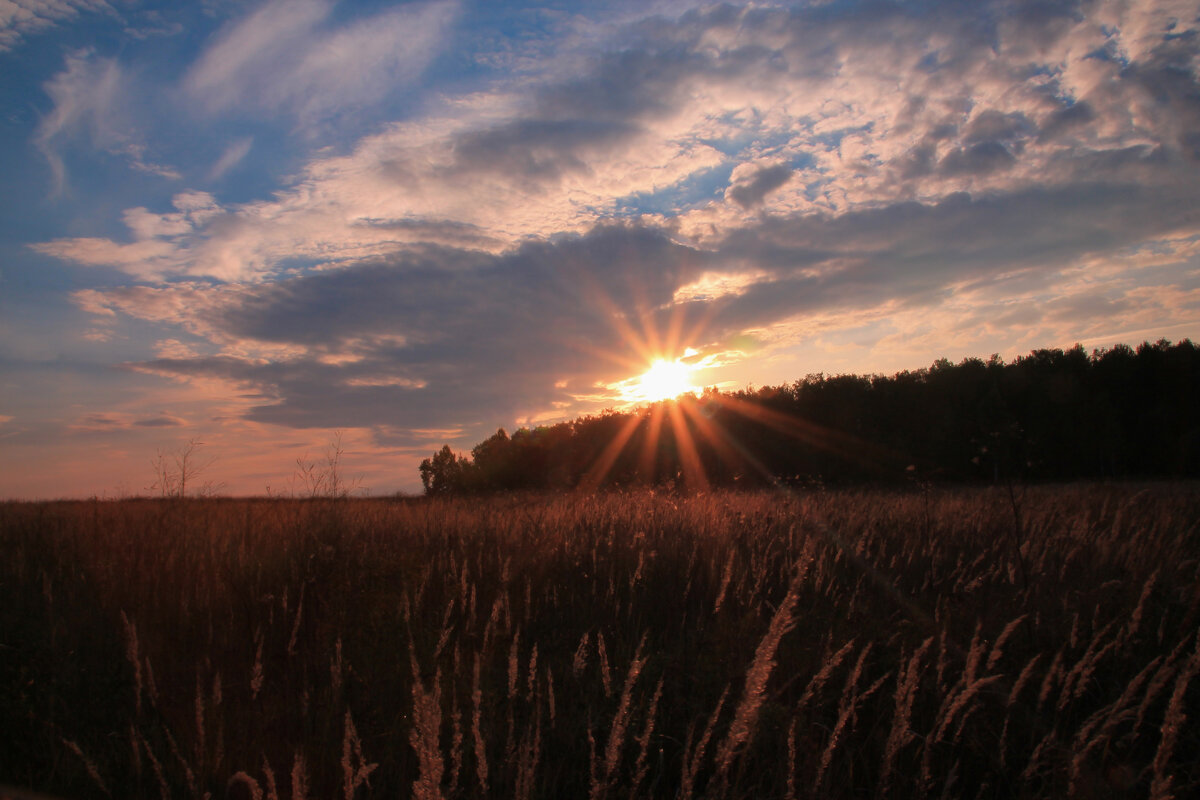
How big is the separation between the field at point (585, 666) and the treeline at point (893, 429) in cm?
2088

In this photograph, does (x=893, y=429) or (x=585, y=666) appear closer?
(x=585, y=666)

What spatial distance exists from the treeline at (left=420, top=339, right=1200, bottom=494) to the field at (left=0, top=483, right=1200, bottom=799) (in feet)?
68.5

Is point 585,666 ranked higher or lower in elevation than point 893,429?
lower

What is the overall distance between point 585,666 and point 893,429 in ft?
116

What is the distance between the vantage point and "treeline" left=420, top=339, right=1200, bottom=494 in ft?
100

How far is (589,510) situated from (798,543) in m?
2.81

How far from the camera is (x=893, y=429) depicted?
34.4 metres

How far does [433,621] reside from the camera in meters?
4.18

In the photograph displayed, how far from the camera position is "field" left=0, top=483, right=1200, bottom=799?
241 cm

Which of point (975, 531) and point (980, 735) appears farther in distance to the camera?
point (975, 531)

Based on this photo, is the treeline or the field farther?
the treeline

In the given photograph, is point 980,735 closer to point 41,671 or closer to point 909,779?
point 909,779

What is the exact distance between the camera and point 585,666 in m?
3.25

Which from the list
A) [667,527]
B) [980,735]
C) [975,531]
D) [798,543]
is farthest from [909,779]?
[975,531]
